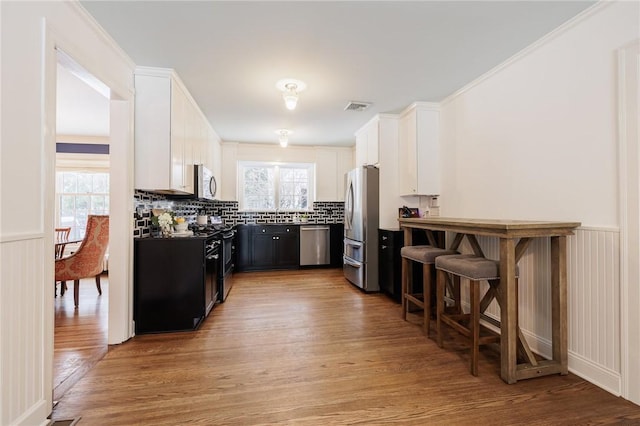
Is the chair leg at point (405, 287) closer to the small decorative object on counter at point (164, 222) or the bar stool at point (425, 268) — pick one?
the bar stool at point (425, 268)

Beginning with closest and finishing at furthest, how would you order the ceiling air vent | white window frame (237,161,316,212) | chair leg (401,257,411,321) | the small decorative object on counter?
the small decorative object on counter
chair leg (401,257,411,321)
the ceiling air vent
white window frame (237,161,316,212)

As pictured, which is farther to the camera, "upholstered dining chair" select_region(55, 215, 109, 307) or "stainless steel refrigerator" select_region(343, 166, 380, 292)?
"stainless steel refrigerator" select_region(343, 166, 380, 292)

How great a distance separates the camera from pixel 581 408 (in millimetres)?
1597

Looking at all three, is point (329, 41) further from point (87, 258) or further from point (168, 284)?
point (87, 258)

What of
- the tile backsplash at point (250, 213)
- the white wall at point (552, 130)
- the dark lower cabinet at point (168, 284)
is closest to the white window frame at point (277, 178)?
the tile backsplash at point (250, 213)

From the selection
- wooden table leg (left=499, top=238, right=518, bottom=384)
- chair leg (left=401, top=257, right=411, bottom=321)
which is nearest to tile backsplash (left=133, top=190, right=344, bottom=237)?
chair leg (left=401, top=257, right=411, bottom=321)

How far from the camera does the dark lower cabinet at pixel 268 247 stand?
525 cm

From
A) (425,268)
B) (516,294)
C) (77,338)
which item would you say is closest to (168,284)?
(77,338)

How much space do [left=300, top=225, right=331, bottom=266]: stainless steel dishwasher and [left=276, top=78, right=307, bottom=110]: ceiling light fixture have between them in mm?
2910

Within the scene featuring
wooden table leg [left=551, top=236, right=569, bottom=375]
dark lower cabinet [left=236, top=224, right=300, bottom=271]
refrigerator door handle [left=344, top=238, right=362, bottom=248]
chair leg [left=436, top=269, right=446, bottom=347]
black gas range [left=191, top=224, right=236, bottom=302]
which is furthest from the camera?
dark lower cabinet [left=236, top=224, right=300, bottom=271]

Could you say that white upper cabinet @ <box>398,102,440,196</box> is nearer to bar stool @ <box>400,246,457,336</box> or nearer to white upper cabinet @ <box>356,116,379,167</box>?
white upper cabinet @ <box>356,116,379,167</box>

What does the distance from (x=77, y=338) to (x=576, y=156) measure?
4.19 meters

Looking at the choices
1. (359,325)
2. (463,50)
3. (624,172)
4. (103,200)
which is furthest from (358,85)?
(103,200)

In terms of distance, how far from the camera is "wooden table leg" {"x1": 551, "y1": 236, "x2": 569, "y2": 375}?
189cm
